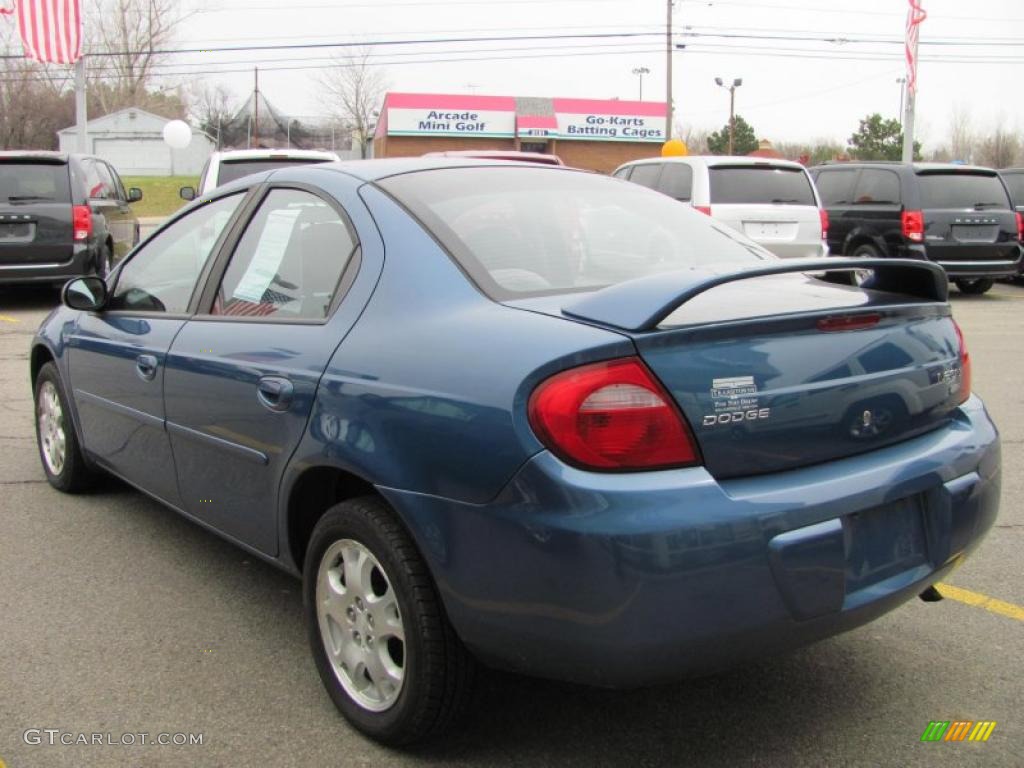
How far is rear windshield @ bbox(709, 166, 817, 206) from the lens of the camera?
11.2m

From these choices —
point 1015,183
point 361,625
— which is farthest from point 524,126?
point 361,625

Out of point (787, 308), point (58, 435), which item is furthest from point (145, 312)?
point (787, 308)

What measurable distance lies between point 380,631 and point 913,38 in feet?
71.7

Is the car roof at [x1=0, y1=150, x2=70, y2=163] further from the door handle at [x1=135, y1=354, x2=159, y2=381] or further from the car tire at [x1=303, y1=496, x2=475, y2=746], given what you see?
the car tire at [x1=303, y1=496, x2=475, y2=746]

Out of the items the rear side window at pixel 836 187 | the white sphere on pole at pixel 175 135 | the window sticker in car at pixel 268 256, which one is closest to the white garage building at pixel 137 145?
the white sphere on pole at pixel 175 135

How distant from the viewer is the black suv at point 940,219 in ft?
42.1

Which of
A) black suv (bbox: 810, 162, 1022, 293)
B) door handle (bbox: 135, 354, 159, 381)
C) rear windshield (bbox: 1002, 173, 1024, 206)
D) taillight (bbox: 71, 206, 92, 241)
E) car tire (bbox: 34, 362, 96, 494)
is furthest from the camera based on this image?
rear windshield (bbox: 1002, 173, 1024, 206)

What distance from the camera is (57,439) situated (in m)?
4.77

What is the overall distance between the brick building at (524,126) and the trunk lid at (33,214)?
1169 inches

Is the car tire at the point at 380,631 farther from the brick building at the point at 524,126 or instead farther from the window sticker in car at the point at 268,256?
the brick building at the point at 524,126

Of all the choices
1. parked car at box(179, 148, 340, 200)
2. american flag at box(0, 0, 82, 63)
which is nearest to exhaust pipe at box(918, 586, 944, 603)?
parked car at box(179, 148, 340, 200)

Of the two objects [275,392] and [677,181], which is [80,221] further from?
[275,392]

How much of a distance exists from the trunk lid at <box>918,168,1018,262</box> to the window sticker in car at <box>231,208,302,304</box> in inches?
449

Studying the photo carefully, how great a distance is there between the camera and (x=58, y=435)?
475 centimetres
